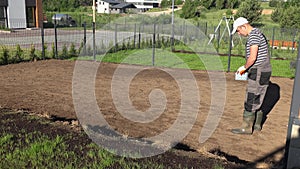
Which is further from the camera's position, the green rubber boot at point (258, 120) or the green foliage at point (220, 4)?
the green foliage at point (220, 4)

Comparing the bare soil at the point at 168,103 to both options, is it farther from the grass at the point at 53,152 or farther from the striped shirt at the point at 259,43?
the striped shirt at the point at 259,43

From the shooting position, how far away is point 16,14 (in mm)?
34719

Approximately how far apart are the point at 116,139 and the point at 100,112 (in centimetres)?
222

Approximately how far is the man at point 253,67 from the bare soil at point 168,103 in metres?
0.38

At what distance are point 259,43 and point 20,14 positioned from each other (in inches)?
1342

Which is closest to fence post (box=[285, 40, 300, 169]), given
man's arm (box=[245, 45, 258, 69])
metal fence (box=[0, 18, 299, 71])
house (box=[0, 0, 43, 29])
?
man's arm (box=[245, 45, 258, 69])

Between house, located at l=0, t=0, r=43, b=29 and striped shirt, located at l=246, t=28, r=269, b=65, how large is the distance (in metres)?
32.0

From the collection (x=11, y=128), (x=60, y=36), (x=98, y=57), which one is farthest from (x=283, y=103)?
(x=60, y=36)

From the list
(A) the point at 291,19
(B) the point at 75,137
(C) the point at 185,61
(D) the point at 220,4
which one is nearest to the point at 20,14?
(C) the point at 185,61

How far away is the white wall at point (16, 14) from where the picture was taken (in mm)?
34094

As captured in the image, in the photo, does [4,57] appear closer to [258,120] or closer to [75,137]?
[75,137]

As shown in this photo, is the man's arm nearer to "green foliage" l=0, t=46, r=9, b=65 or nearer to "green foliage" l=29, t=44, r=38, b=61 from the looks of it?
"green foliage" l=0, t=46, r=9, b=65

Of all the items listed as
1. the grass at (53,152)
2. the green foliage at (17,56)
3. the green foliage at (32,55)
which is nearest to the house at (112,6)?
the green foliage at (32,55)

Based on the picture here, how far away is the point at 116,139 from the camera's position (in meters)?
4.95
